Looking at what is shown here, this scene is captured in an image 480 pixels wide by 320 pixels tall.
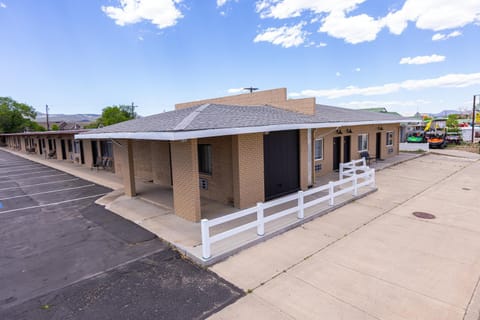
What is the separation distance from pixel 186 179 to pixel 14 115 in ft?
269

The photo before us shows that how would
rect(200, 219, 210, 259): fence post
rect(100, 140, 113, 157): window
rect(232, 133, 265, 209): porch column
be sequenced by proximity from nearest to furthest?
rect(200, 219, 210, 259): fence post → rect(232, 133, 265, 209): porch column → rect(100, 140, 113, 157): window

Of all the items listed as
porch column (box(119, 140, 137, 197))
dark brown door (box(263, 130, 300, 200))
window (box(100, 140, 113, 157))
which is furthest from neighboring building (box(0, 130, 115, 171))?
dark brown door (box(263, 130, 300, 200))

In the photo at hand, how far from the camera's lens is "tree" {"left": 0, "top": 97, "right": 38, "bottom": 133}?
6569 cm

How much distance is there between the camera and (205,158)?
10453 mm

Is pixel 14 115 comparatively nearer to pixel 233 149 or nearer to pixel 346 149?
pixel 346 149

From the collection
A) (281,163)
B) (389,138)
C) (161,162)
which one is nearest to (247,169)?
(281,163)

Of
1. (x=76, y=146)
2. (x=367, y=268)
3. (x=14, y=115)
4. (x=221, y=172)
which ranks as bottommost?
(x=367, y=268)

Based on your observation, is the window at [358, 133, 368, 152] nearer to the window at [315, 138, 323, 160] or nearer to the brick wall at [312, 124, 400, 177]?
the brick wall at [312, 124, 400, 177]

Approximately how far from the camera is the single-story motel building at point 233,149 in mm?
7645

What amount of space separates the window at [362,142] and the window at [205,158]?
11896mm

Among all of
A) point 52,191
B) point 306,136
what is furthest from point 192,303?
point 52,191

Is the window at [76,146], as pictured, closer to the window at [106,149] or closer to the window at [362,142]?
the window at [106,149]

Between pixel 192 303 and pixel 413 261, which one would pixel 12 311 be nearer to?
pixel 192 303

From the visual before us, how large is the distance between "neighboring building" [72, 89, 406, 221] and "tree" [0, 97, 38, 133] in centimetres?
6825
